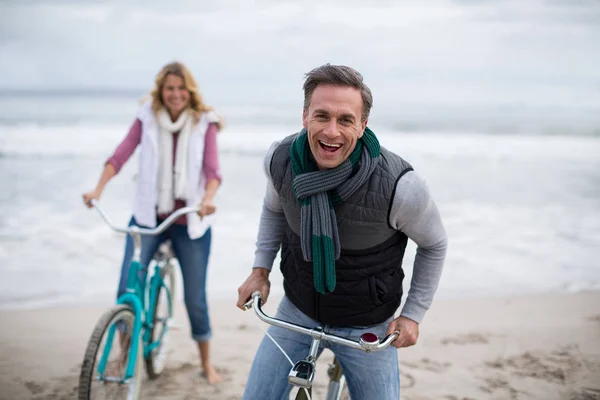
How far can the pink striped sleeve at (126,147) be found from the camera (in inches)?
153

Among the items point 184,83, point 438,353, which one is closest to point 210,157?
point 184,83

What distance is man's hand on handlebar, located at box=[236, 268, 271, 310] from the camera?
2385mm

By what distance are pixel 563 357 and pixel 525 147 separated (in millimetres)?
14539

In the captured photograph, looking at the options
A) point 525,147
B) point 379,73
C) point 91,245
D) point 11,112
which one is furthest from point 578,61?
point 91,245

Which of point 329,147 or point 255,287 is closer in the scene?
point 329,147

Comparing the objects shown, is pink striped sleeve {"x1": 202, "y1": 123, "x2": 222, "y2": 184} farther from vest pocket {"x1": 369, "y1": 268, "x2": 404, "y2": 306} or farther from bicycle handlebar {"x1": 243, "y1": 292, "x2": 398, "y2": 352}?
vest pocket {"x1": 369, "y1": 268, "x2": 404, "y2": 306}

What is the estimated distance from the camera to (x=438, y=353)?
4668mm

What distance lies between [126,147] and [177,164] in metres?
0.36

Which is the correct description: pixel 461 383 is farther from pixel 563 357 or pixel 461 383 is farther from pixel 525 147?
pixel 525 147

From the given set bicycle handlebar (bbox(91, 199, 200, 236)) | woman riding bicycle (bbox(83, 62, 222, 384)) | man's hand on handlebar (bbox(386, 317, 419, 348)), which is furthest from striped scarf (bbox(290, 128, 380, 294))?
woman riding bicycle (bbox(83, 62, 222, 384))

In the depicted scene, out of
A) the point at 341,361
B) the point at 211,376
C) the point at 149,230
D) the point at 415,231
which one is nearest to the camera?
the point at 415,231

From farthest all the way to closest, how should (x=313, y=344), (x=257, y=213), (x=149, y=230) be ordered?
(x=257, y=213), (x=149, y=230), (x=313, y=344)

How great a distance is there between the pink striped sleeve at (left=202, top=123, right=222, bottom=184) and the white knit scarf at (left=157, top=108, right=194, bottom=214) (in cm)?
13

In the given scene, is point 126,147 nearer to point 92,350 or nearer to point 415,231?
point 92,350
